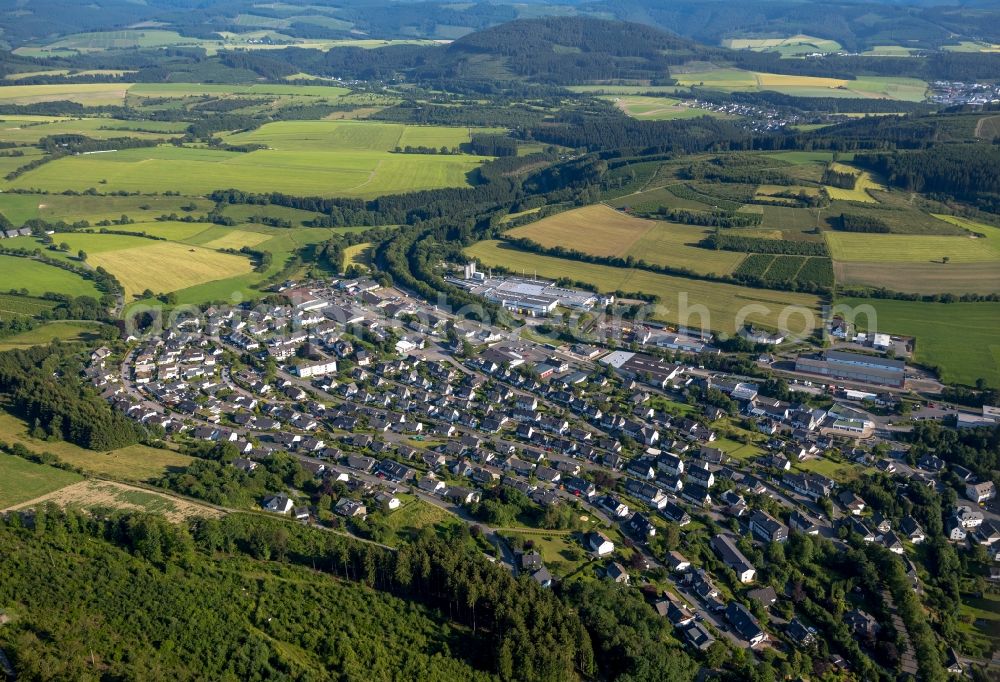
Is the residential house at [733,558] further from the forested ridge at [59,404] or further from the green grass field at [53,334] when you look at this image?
the green grass field at [53,334]

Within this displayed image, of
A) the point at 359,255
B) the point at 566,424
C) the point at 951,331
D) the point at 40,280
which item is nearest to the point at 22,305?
the point at 40,280

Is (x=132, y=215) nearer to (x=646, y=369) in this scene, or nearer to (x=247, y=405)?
(x=247, y=405)

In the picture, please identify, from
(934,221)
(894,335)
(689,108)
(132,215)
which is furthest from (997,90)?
(132,215)

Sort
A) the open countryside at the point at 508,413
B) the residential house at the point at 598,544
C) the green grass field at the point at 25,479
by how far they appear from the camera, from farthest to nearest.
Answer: the green grass field at the point at 25,479 → the residential house at the point at 598,544 → the open countryside at the point at 508,413

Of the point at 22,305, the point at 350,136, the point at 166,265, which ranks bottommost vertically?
the point at 22,305

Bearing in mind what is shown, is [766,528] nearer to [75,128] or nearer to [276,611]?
[276,611]

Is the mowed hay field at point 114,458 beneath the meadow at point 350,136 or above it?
beneath

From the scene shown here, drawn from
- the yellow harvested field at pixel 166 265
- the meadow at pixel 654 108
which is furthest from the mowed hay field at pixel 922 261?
the meadow at pixel 654 108
